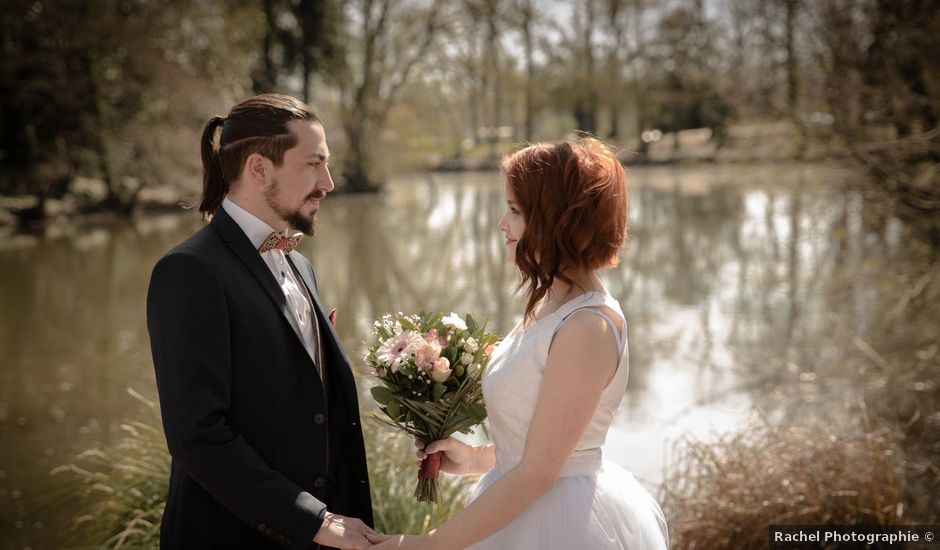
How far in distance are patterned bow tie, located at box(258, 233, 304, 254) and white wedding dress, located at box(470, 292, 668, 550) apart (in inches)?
22.8

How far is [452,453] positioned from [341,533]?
1.62 ft

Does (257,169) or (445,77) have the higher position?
(445,77)

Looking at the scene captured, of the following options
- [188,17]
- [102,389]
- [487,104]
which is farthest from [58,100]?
[487,104]

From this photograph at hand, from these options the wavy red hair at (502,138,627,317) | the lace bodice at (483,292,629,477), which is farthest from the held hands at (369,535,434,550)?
the wavy red hair at (502,138,627,317)

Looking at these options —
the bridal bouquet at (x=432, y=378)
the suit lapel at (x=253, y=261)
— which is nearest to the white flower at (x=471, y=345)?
the bridal bouquet at (x=432, y=378)

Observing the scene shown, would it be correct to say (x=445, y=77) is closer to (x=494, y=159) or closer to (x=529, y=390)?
(x=494, y=159)

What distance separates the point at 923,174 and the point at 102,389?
7030 millimetres

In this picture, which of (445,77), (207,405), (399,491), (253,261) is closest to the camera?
(207,405)

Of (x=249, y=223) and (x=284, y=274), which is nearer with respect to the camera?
(x=249, y=223)

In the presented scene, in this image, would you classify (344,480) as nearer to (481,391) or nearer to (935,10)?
(481,391)

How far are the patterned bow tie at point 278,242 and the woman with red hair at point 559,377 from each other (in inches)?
21.2

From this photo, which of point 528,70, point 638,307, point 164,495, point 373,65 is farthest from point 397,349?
point 528,70

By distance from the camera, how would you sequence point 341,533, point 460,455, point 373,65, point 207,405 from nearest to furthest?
point 207,405, point 341,533, point 460,455, point 373,65

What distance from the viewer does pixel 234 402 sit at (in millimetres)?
2002
